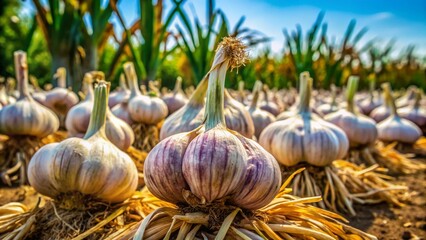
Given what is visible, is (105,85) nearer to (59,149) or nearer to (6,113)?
(59,149)

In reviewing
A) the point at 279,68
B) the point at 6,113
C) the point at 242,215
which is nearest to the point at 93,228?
the point at 242,215

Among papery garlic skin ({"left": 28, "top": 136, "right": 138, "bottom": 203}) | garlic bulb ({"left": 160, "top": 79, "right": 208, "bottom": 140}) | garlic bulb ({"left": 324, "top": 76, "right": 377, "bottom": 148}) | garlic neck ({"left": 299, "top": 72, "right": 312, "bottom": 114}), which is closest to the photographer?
papery garlic skin ({"left": 28, "top": 136, "right": 138, "bottom": 203})

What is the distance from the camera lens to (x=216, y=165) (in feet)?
4.07

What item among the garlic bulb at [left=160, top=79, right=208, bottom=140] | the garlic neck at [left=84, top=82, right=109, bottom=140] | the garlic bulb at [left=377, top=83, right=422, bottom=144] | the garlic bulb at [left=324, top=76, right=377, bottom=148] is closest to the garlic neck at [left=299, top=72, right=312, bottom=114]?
the garlic bulb at [left=160, top=79, right=208, bottom=140]

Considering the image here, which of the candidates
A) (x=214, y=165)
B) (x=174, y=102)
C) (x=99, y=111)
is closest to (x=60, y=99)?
(x=174, y=102)

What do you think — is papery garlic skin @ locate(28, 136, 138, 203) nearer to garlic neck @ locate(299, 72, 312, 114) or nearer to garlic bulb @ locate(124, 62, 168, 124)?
garlic neck @ locate(299, 72, 312, 114)

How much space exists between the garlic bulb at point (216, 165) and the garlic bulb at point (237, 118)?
0.64 meters

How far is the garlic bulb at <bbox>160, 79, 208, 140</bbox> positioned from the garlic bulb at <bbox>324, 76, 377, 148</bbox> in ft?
5.57

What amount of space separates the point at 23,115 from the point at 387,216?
7.14 feet

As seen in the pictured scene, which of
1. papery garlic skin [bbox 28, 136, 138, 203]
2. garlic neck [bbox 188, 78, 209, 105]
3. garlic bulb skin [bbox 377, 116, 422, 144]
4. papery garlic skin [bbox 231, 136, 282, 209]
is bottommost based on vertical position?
garlic bulb skin [bbox 377, 116, 422, 144]

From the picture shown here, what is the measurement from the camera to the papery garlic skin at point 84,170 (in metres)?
1.61

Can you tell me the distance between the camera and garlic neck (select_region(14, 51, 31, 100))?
2.67 m

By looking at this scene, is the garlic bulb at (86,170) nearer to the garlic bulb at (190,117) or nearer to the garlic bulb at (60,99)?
the garlic bulb at (190,117)

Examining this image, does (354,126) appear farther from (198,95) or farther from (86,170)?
(86,170)
